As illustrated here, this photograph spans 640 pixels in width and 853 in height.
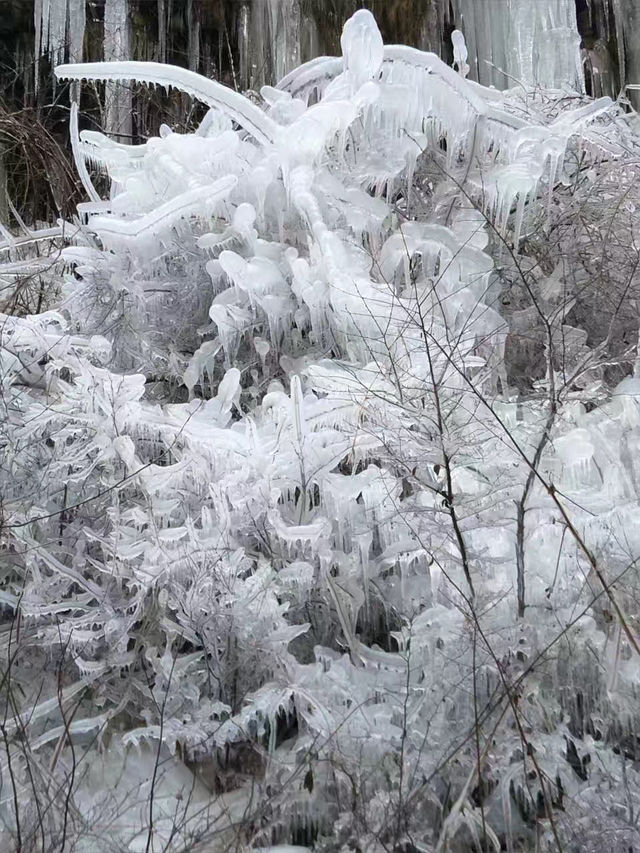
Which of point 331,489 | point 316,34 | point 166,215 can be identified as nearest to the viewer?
point 331,489

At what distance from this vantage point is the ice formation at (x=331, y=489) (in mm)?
2588

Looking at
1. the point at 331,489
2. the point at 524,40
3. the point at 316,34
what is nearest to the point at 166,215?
the point at 331,489

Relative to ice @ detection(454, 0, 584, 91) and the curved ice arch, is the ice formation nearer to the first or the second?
the curved ice arch

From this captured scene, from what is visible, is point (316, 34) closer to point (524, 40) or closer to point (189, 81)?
point (524, 40)

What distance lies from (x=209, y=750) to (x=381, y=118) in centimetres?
250

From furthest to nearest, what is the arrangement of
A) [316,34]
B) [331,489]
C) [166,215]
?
[316,34] → [166,215] → [331,489]

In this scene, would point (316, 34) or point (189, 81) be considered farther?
point (316, 34)

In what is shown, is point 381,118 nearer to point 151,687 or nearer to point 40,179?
point 151,687

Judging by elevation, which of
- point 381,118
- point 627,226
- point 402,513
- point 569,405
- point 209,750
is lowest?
point 209,750

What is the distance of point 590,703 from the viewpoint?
2740mm

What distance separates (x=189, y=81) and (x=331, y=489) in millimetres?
1795

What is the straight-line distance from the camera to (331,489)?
2922 mm

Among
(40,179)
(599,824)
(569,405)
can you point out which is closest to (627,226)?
(569,405)

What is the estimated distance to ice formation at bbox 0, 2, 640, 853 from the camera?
102 inches
